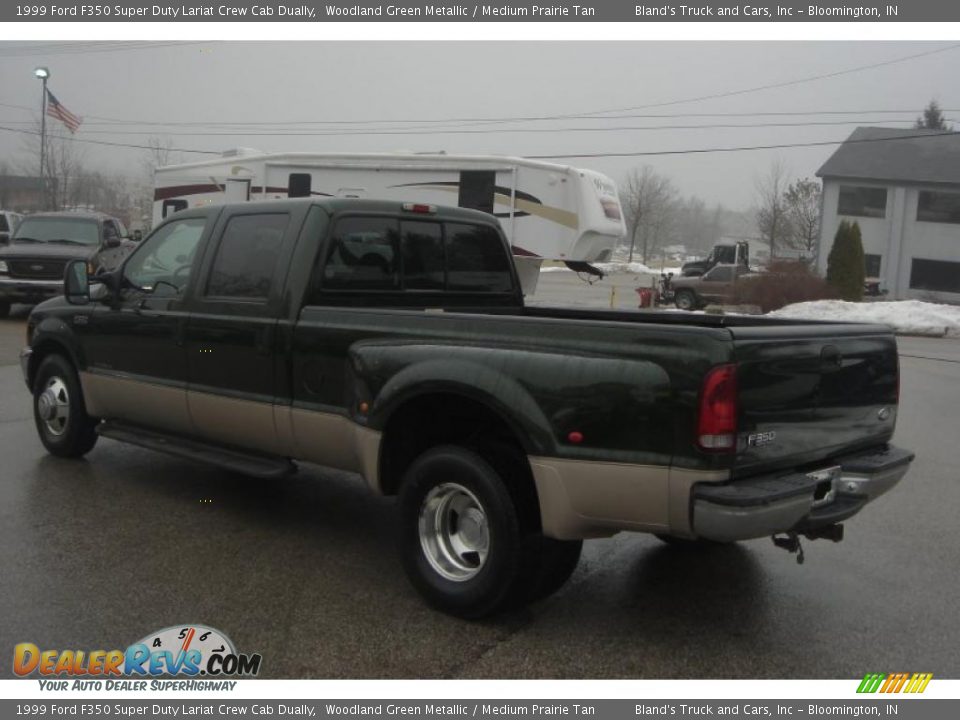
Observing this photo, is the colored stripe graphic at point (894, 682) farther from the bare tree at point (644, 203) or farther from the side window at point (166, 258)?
the bare tree at point (644, 203)

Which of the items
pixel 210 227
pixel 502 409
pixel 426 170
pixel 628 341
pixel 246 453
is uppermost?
pixel 426 170

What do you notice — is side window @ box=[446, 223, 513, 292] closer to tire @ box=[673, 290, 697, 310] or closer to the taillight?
the taillight

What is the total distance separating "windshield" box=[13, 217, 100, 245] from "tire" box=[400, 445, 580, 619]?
1644cm

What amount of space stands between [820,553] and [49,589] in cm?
430

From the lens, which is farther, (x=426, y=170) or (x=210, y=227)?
(x=426, y=170)

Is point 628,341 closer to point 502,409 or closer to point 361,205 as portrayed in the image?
point 502,409

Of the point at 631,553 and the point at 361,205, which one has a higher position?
the point at 361,205

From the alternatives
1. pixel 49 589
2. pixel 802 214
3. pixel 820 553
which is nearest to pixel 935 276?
pixel 802 214

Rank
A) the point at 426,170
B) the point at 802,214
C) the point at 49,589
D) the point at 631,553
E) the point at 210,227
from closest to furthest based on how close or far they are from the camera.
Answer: the point at 49,589 → the point at 631,553 → the point at 210,227 → the point at 426,170 → the point at 802,214

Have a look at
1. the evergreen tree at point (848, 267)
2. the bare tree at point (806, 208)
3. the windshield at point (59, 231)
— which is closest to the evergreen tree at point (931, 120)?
the bare tree at point (806, 208)

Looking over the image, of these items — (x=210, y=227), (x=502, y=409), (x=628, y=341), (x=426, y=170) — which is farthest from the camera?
(x=426, y=170)

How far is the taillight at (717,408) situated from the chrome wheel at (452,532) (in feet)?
4.07

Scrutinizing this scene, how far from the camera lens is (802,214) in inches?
2371

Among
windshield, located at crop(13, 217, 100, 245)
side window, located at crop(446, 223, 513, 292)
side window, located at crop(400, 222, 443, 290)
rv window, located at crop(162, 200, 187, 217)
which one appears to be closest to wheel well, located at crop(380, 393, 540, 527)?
side window, located at crop(400, 222, 443, 290)
